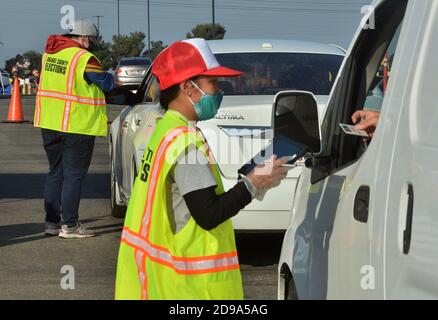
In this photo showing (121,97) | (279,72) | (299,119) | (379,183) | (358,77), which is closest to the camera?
(379,183)

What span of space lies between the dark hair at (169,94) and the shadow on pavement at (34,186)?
8.63m

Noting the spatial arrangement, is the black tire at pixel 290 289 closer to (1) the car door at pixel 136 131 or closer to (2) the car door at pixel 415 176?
(2) the car door at pixel 415 176

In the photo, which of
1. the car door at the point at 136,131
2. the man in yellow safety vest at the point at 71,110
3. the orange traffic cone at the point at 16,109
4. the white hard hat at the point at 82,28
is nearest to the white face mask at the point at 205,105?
the car door at the point at 136,131

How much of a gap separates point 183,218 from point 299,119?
1.73ft

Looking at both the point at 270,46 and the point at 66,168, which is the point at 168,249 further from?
the point at 66,168

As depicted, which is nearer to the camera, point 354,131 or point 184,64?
point 354,131

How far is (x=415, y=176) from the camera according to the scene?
285 cm

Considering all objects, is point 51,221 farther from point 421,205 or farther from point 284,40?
point 421,205

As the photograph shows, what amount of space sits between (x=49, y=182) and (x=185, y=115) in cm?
602

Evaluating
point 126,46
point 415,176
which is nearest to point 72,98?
point 415,176

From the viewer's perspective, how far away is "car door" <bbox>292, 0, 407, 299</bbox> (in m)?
3.30

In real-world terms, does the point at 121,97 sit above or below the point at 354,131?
below

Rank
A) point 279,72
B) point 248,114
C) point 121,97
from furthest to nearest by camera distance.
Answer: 1. point 121,97
2. point 279,72
3. point 248,114
